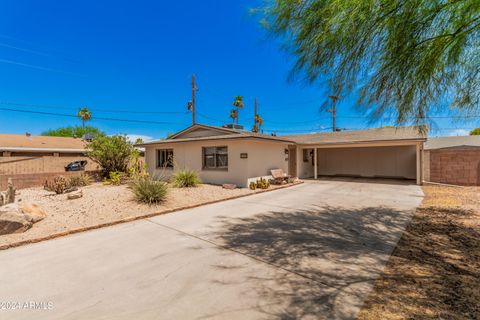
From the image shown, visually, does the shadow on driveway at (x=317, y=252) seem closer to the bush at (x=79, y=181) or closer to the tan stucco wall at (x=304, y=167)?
the bush at (x=79, y=181)

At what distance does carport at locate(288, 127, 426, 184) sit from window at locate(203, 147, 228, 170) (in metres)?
5.93

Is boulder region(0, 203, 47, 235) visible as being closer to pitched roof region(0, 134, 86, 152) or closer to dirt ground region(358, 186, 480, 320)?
dirt ground region(358, 186, 480, 320)

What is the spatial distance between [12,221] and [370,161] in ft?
66.4

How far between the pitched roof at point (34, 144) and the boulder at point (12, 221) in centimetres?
1408

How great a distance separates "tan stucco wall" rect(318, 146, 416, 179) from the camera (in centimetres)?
1705

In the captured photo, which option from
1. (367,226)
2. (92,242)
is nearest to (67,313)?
(92,242)

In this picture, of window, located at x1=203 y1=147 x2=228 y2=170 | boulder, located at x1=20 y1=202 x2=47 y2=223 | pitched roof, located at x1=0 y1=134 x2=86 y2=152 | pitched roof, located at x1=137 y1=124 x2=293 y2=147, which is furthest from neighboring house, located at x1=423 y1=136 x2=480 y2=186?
pitched roof, located at x1=0 y1=134 x2=86 y2=152

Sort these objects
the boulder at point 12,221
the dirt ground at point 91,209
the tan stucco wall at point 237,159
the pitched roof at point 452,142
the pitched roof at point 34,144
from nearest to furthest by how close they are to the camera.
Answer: the boulder at point 12,221
the dirt ground at point 91,209
the tan stucco wall at point 237,159
the pitched roof at point 34,144
the pitched roof at point 452,142

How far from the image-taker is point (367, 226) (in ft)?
19.0

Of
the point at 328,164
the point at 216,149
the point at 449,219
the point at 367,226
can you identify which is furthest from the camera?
the point at 328,164

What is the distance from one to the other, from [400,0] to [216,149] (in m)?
11.0

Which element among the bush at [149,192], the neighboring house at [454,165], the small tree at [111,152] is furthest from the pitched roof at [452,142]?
the small tree at [111,152]

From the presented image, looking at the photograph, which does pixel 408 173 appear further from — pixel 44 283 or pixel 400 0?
pixel 44 283

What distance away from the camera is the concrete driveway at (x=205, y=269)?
8.73ft
